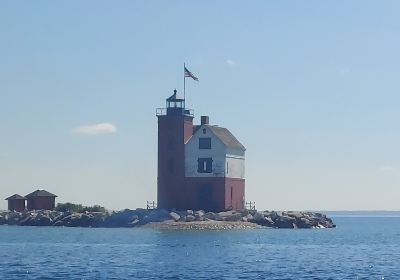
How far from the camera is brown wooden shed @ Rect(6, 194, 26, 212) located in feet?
365

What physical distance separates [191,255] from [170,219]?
29144 mm

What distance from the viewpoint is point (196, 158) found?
312 feet

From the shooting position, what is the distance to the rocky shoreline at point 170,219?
91.0m

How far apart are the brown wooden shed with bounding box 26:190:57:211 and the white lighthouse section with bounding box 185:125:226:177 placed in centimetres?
2173

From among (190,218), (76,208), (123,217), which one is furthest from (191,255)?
(76,208)

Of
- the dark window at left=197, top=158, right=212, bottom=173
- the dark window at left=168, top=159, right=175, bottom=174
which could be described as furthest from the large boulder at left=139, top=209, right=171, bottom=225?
the dark window at left=197, top=158, right=212, bottom=173

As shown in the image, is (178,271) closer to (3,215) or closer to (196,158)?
(196,158)

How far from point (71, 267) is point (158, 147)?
42.3 meters

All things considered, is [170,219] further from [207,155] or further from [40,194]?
[40,194]

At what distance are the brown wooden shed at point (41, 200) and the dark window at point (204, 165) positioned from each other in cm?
2223

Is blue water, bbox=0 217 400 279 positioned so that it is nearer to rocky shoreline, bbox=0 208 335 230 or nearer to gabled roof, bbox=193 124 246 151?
rocky shoreline, bbox=0 208 335 230

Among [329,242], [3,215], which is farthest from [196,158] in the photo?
[3,215]

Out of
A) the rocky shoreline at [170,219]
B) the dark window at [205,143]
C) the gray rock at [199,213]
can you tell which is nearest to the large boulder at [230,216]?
the rocky shoreline at [170,219]

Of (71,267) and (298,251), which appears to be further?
(298,251)
